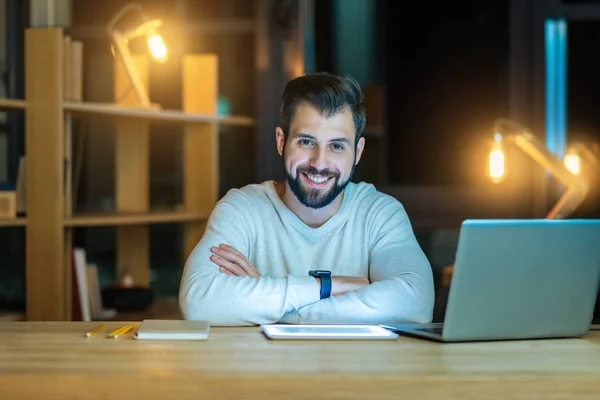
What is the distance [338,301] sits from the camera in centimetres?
210

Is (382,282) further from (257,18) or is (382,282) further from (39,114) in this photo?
(257,18)

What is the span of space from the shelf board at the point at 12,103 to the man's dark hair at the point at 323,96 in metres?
1.13

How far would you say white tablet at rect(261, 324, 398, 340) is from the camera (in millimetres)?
1699

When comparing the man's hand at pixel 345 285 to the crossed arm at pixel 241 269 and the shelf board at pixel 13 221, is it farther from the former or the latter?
the shelf board at pixel 13 221

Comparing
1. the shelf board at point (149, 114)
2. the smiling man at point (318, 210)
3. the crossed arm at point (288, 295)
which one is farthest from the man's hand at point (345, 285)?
the shelf board at point (149, 114)

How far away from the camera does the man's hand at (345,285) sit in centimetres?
221

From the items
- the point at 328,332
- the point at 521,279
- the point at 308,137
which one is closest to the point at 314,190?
the point at 308,137

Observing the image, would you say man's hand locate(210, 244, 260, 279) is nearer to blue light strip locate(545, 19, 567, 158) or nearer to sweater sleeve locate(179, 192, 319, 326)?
sweater sleeve locate(179, 192, 319, 326)

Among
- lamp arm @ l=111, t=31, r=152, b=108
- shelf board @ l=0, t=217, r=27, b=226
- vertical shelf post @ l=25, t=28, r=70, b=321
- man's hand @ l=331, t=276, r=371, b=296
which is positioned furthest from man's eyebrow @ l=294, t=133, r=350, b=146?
lamp arm @ l=111, t=31, r=152, b=108

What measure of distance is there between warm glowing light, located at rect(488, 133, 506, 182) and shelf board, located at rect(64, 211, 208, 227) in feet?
4.17

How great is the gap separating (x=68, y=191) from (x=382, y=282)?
1.61m

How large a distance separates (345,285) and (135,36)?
6.64ft

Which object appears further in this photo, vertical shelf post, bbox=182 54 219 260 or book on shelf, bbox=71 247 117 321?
vertical shelf post, bbox=182 54 219 260

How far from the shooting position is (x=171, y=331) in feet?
5.60
